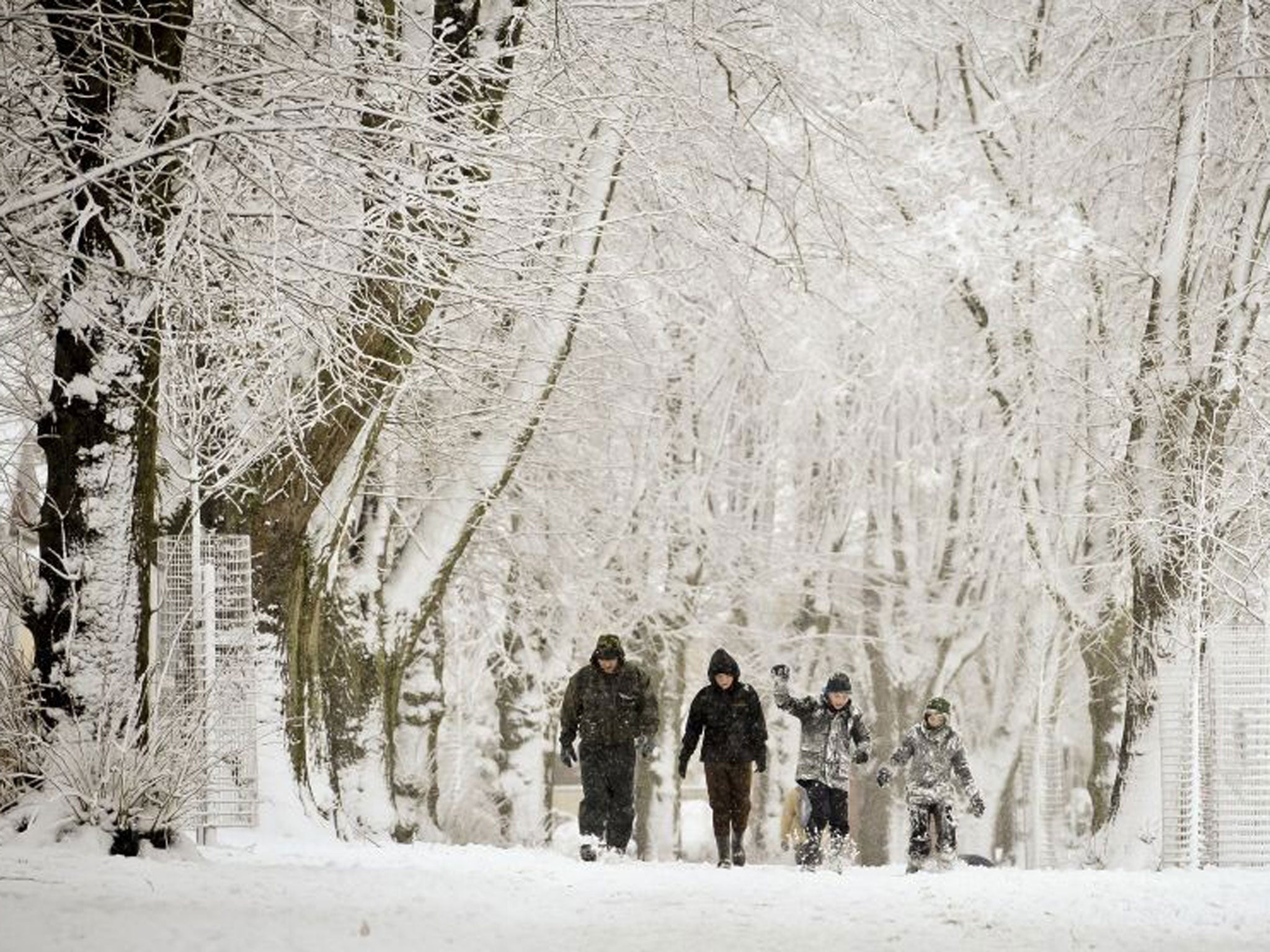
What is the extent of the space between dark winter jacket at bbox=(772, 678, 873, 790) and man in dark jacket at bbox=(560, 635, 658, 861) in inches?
41.5

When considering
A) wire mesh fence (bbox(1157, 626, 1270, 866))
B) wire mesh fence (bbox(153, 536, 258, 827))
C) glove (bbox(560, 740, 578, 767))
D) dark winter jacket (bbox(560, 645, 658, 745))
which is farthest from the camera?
wire mesh fence (bbox(1157, 626, 1270, 866))

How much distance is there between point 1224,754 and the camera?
16.0 meters

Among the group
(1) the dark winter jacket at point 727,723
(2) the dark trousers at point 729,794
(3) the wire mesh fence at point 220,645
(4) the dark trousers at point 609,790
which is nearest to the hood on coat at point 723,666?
(1) the dark winter jacket at point 727,723

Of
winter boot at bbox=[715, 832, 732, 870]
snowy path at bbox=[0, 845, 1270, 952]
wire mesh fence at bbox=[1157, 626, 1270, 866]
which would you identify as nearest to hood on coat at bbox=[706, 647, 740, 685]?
winter boot at bbox=[715, 832, 732, 870]

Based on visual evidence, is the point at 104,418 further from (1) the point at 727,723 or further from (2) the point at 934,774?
(2) the point at 934,774

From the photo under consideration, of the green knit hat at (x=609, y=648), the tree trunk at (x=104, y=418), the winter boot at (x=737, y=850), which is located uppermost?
the tree trunk at (x=104, y=418)

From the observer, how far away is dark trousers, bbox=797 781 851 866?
50.7ft

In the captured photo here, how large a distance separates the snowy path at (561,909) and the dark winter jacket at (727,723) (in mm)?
1812

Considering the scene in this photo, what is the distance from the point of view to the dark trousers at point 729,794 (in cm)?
1532

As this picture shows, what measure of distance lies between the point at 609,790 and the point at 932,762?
240cm

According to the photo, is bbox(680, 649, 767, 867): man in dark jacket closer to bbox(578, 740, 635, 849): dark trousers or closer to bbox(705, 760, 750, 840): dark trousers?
bbox(705, 760, 750, 840): dark trousers

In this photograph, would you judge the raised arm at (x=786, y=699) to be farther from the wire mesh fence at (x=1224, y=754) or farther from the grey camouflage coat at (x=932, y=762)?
the wire mesh fence at (x=1224, y=754)

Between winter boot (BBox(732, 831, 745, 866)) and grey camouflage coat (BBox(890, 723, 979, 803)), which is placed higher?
grey camouflage coat (BBox(890, 723, 979, 803))

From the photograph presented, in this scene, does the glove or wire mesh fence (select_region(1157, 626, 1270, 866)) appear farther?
wire mesh fence (select_region(1157, 626, 1270, 866))
